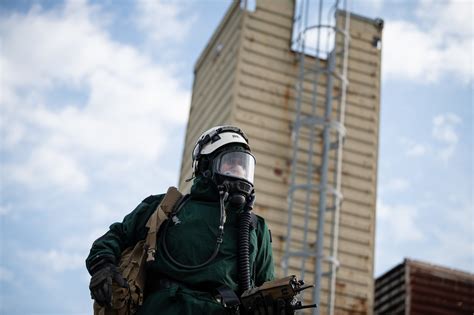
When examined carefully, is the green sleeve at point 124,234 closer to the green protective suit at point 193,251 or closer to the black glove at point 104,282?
the green protective suit at point 193,251

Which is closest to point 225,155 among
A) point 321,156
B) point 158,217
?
point 158,217

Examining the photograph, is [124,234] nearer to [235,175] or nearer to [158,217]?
[158,217]

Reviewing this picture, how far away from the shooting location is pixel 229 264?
3596mm

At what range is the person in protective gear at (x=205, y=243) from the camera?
3.45m

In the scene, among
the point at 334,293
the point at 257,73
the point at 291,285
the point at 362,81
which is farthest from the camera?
Answer: the point at 362,81

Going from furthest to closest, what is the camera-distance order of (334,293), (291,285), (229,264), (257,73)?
(257,73)
(334,293)
(229,264)
(291,285)

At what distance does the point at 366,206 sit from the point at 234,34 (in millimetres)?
3644

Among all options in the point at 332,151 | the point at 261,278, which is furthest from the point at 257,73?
the point at 261,278

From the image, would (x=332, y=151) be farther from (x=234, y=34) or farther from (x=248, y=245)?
(x=248, y=245)

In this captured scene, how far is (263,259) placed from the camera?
12.6 feet

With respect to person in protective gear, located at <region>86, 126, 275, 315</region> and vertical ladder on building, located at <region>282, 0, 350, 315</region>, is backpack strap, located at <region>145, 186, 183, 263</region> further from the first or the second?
vertical ladder on building, located at <region>282, 0, 350, 315</region>

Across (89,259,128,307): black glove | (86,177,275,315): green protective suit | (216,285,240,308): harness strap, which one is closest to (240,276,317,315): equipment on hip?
(216,285,240,308): harness strap

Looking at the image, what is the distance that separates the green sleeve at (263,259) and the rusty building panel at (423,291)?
11.0 meters

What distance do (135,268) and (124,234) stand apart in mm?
230
